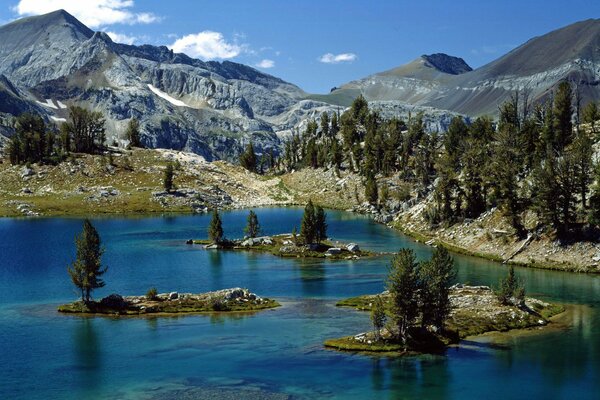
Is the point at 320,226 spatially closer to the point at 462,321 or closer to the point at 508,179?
the point at 508,179

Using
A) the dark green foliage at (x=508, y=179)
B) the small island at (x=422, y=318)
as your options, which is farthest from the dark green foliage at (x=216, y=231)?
the small island at (x=422, y=318)

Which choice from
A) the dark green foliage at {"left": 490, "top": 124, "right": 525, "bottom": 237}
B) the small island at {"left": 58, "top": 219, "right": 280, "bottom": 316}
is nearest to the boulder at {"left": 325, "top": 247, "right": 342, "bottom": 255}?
the dark green foliage at {"left": 490, "top": 124, "right": 525, "bottom": 237}

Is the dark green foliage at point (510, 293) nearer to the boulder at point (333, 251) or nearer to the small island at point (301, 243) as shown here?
the small island at point (301, 243)

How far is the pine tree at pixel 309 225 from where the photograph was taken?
5380 inches

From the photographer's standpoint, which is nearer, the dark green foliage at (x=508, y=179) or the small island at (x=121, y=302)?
the small island at (x=121, y=302)

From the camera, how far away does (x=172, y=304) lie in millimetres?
91750

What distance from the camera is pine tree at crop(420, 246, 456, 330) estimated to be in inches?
2876

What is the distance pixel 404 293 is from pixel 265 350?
1644 cm

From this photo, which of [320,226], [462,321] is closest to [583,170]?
[320,226]

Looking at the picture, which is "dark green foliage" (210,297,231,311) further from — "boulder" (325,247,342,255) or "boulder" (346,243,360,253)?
A: "boulder" (346,243,360,253)

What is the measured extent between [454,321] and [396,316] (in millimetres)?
10926

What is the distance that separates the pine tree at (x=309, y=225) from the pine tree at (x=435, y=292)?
6259 cm

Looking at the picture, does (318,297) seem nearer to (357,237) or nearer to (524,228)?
(524,228)

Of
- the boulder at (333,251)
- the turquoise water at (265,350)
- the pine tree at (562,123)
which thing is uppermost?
the pine tree at (562,123)
